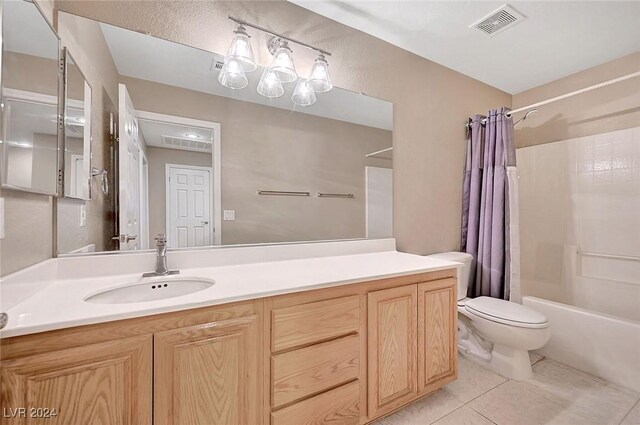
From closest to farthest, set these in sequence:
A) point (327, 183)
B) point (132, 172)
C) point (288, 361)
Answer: point (288, 361) < point (132, 172) < point (327, 183)

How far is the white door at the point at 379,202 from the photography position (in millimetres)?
2010

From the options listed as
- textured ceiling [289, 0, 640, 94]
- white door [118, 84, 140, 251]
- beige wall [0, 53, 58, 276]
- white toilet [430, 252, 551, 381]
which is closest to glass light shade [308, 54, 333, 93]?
textured ceiling [289, 0, 640, 94]

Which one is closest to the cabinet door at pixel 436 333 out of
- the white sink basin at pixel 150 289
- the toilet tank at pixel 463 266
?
the toilet tank at pixel 463 266

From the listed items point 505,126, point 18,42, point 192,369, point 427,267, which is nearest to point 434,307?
point 427,267

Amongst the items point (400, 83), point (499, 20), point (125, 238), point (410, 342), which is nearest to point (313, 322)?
point (410, 342)

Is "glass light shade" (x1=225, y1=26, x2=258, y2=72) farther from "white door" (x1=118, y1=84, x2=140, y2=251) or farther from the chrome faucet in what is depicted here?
the chrome faucet

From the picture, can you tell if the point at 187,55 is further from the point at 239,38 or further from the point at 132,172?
the point at 132,172

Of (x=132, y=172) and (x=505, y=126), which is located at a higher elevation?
(x=505, y=126)

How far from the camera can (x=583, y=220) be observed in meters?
2.33

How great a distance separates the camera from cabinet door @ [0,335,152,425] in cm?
71

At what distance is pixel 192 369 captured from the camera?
2.98 feet

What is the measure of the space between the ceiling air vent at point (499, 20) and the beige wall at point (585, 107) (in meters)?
1.14

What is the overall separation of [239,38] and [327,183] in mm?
970

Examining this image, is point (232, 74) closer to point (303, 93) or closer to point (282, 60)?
point (282, 60)
